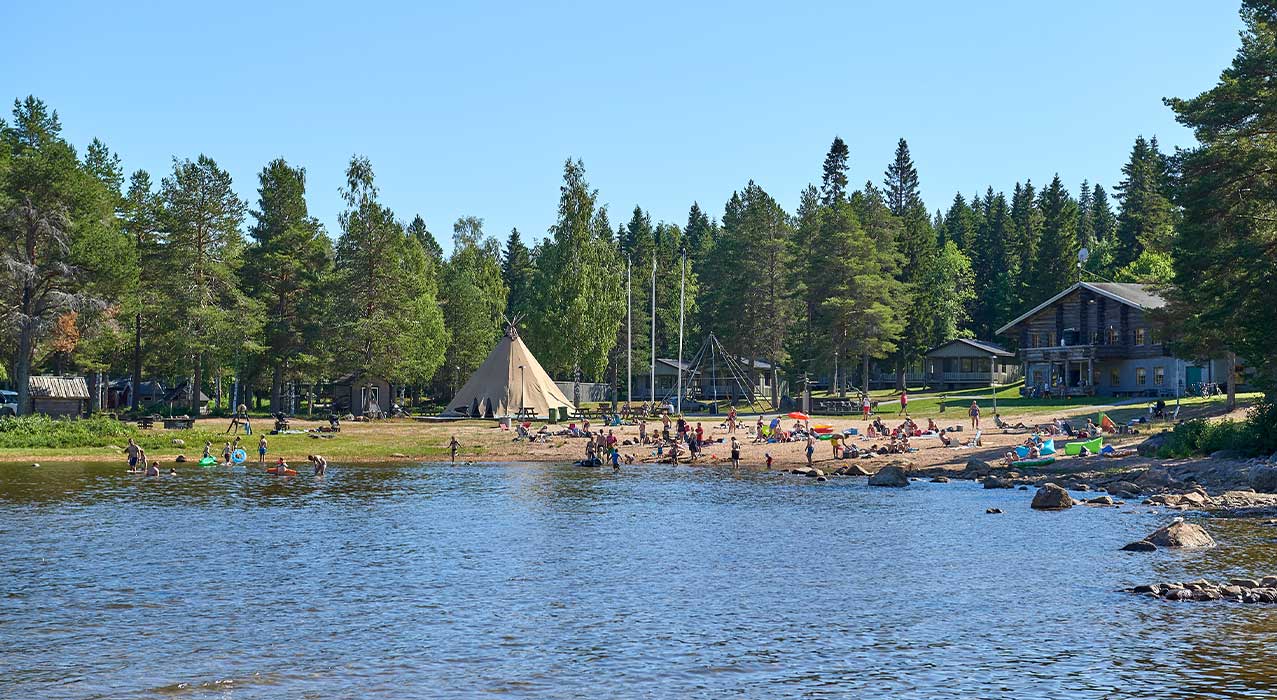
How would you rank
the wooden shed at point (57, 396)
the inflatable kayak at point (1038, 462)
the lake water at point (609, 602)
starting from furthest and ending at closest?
the wooden shed at point (57, 396), the inflatable kayak at point (1038, 462), the lake water at point (609, 602)

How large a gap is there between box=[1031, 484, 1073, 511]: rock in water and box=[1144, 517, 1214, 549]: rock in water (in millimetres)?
8169

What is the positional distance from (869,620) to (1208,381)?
6381 centimetres

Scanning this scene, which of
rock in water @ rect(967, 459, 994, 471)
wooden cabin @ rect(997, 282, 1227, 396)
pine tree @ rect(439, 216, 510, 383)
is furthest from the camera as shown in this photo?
pine tree @ rect(439, 216, 510, 383)

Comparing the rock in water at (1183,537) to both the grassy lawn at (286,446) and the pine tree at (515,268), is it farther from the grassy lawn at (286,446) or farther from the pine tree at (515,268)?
the pine tree at (515,268)

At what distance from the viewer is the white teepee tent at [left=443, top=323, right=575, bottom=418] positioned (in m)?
80.2

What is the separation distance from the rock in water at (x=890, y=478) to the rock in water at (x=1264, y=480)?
13.0m

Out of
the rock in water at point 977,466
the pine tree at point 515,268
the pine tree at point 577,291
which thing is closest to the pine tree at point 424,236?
the pine tree at point 515,268

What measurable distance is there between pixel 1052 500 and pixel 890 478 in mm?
9988

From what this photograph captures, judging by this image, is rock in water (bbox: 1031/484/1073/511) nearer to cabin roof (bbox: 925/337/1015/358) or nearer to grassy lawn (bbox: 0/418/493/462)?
grassy lawn (bbox: 0/418/493/462)

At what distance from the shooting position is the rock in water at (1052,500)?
123 feet

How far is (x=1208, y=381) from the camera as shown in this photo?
75500 millimetres

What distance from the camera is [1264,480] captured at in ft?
126

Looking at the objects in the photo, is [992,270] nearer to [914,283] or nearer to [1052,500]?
[914,283]

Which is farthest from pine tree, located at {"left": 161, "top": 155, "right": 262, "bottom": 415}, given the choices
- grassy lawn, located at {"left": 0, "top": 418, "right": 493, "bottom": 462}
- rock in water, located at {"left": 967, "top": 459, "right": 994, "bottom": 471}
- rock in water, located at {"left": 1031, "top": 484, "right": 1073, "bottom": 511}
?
rock in water, located at {"left": 1031, "top": 484, "right": 1073, "bottom": 511}
